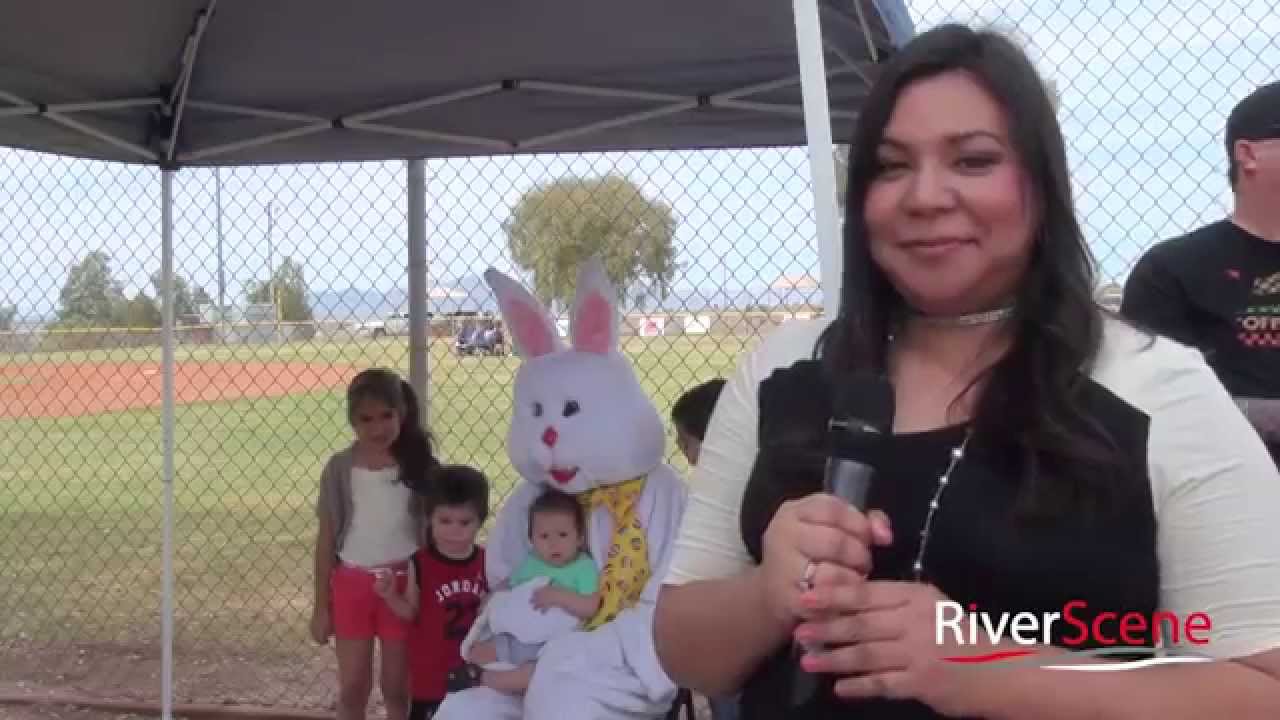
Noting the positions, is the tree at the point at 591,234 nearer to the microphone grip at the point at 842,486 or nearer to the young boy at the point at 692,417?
the young boy at the point at 692,417

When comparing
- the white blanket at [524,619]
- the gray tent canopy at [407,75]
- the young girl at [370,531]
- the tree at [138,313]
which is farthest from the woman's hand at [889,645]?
the tree at [138,313]

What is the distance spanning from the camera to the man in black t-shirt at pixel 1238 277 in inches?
73.7

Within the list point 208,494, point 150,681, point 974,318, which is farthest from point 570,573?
point 208,494

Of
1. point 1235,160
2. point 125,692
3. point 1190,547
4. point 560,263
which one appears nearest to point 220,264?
point 560,263

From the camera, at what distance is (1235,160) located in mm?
1933

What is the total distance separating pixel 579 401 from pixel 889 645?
7.71ft

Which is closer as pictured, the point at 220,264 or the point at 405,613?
the point at 405,613

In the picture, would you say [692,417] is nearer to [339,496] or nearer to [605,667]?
[605,667]

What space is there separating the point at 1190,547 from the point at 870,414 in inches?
9.8

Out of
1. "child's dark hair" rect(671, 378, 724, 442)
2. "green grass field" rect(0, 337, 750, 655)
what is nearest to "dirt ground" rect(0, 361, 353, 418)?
"green grass field" rect(0, 337, 750, 655)

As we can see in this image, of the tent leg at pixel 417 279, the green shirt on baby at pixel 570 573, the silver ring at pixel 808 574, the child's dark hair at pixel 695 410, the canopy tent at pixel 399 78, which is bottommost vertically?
the green shirt on baby at pixel 570 573

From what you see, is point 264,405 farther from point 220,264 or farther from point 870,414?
point 870,414

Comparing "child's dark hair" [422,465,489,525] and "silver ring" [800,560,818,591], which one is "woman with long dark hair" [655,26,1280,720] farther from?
"child's dark hair" [422,465,489,525]

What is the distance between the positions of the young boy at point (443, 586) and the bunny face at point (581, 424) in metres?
0.37
